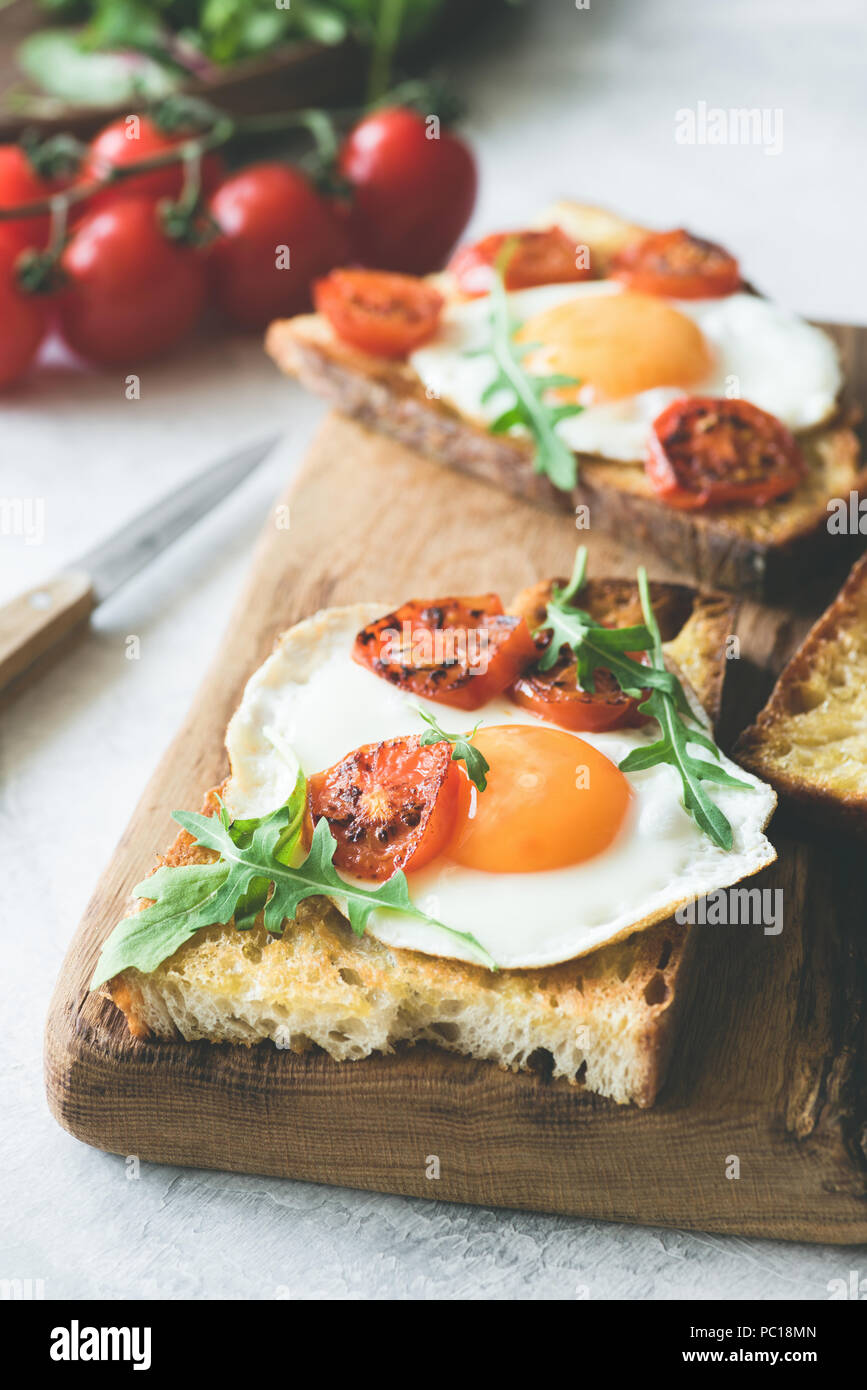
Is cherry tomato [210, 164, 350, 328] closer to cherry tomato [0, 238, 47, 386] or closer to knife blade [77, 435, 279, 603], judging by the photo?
cherry tomato [0, 238, 47, 386]

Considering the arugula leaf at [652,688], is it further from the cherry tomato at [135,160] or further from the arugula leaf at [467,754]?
the cherry tomato at [135,160]

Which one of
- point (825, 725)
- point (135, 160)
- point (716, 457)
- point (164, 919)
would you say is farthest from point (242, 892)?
point (135, 160)

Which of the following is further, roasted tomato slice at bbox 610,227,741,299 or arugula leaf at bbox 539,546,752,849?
roasted tomato slice at bbox 610,227,741,299

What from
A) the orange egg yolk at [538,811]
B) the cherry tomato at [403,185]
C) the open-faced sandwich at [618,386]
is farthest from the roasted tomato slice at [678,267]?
the orange egg yolk at [538,811]

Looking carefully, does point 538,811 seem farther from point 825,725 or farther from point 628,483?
point 628,483

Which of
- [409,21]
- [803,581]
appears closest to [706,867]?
[803,581]

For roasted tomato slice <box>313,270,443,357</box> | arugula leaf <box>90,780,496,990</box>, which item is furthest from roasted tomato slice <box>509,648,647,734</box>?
roasted tomato slice <box>313,270,443,357</box>
